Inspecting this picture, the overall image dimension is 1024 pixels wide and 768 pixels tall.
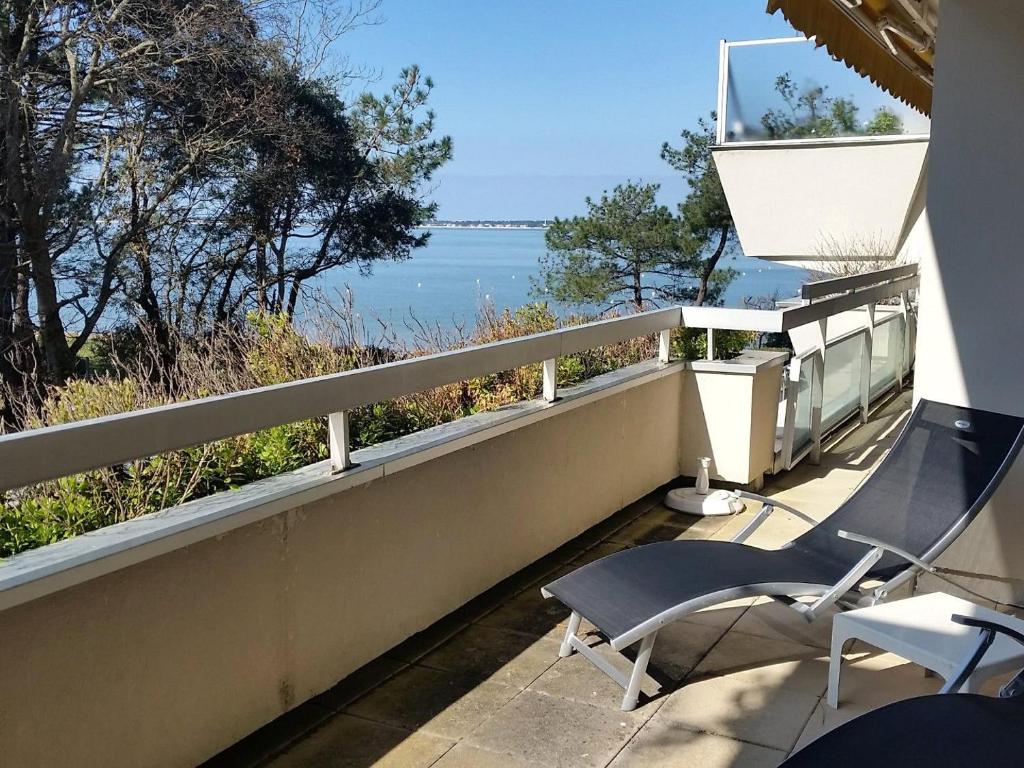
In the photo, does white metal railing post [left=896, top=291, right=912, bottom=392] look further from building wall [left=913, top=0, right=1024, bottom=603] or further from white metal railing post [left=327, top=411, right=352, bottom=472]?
white metal railing post [left=327, top=411, right=352, bottom=472]

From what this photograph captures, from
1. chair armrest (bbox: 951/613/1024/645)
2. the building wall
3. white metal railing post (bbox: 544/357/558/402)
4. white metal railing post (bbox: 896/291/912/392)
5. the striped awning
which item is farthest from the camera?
white metal railing post (bbox: 896/291/912/392)

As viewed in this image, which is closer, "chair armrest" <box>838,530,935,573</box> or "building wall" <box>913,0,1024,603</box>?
"chair armrest" <box>838,530,935,573</box>

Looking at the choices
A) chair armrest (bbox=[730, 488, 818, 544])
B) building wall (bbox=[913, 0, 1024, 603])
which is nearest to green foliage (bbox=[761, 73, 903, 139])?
building wall (bbox=[913, 0, 1024, 603])

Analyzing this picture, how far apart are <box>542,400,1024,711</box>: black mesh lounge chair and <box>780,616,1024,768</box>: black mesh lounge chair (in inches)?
35.9

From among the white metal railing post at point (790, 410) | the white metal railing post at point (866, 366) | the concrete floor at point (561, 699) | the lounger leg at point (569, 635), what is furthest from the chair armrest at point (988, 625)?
the white metal railing post at point (866, 366)

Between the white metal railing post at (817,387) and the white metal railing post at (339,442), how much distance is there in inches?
173

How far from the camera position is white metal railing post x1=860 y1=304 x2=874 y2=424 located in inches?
319

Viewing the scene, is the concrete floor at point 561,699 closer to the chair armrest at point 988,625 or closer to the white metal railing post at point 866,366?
the chair armrest at point 988,625

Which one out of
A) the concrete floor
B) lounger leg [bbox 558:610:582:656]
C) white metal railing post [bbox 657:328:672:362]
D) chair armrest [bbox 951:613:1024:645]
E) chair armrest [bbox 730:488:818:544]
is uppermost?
white metal railing post [bbox 657:328:672:362]

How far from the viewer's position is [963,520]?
12.6 feet

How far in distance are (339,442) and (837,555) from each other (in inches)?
85.4

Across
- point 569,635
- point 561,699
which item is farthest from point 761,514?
point 561,699

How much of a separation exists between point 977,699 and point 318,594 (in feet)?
6.97

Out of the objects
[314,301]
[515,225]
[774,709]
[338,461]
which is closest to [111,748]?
[338,461]
